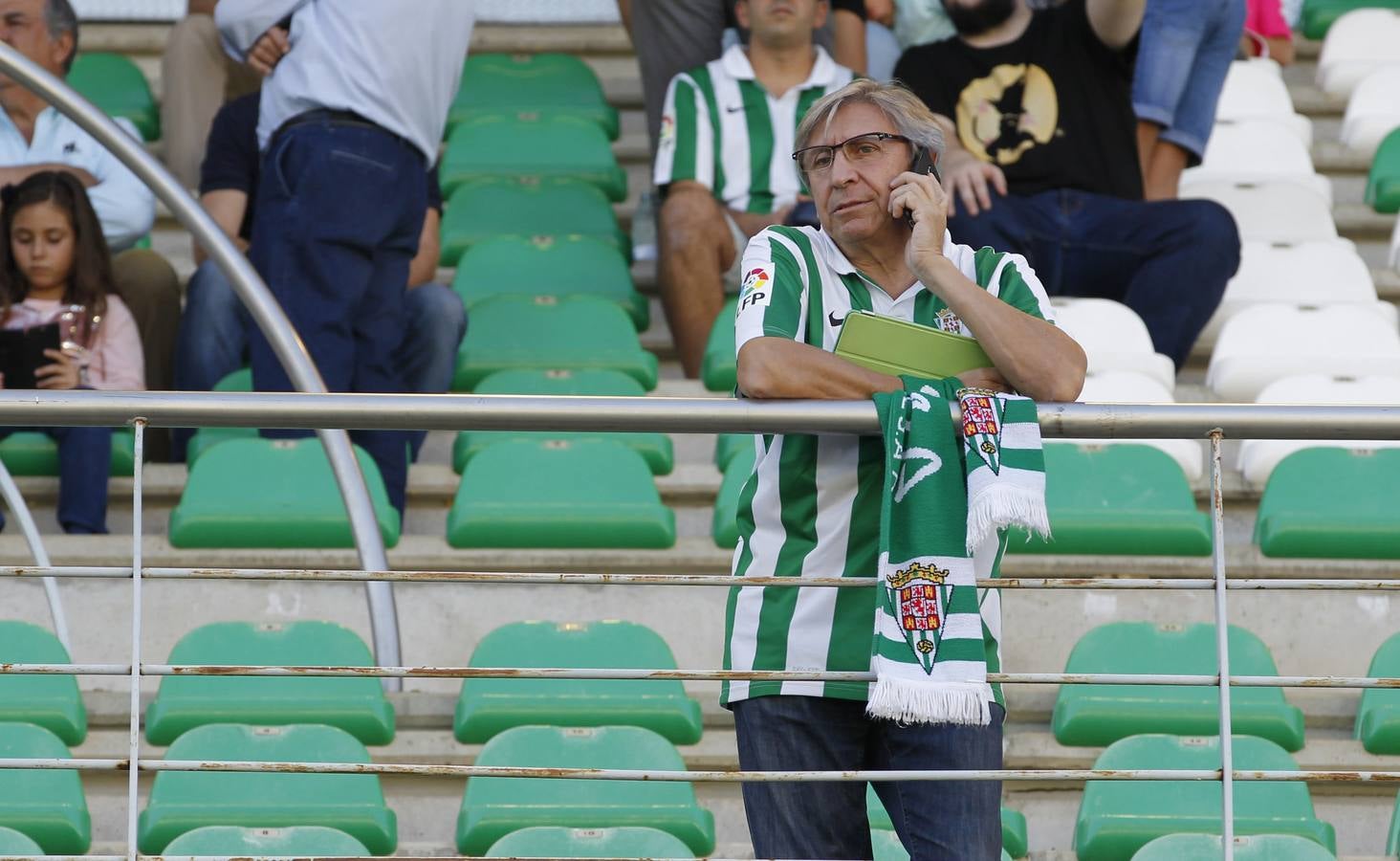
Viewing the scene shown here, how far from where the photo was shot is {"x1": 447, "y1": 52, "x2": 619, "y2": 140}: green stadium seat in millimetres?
6906

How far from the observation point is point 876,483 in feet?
9.22

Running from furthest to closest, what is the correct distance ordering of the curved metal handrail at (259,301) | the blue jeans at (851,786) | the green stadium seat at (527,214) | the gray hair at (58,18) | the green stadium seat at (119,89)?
the green stadium seat at (119,89), the green stadium seat at (527,214), the gray hair at (58,18), the curved metal handrail at (259,301), the blue jeans at (851,786)

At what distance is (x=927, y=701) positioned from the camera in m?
2.61

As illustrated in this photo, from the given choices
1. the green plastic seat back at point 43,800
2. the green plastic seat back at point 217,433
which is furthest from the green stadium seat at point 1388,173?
the green plastic seat back at point 43,800

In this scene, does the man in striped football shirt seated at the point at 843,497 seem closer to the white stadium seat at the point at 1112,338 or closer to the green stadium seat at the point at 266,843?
the green stadium seat at the point at 266,843

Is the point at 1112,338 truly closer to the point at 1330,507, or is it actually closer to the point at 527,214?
the point at 1330,507

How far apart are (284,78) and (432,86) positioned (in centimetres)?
35

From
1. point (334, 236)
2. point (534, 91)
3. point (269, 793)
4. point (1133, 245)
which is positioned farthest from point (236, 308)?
point (1133, 245)

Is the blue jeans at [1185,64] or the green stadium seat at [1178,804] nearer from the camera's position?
the green stadium seat at [1178,804]

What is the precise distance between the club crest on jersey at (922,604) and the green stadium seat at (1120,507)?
1913 mm

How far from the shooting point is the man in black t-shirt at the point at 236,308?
17.0 feet

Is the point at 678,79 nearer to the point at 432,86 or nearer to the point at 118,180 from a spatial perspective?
the point at 432,86

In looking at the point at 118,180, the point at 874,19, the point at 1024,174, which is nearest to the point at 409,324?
the point at 118,180

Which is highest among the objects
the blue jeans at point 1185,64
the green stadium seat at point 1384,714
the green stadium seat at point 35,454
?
the blue jeans at point 1185,64
